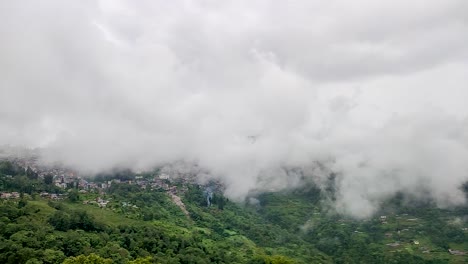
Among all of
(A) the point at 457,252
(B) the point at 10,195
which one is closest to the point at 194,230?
(B) the point at 10,195

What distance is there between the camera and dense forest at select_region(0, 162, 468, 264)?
248ft

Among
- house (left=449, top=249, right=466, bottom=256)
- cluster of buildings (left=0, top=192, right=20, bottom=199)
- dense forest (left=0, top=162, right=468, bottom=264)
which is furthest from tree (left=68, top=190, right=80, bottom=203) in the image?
house (left=449, top=249, right=466, bottom=256)

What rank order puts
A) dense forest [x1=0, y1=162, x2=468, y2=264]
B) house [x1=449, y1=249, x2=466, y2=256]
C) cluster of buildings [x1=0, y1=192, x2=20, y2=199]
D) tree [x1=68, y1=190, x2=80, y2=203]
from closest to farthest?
1. dense forest [x1=0, y1=162, x2=468, y2=264]
2. cluster of buildings [x1=0, y1=192, x2=20, y2=199]
3. tree [x1=68, y1=190, x2=80, y2=203]
4. house [x1=449, y1=249, x2=466, y2=256]

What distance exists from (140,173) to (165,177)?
11.7 meters

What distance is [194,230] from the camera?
127 metres

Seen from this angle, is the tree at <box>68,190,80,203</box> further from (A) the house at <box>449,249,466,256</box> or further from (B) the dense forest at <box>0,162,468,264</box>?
(A) the house at <box>449,249,466,256</box>

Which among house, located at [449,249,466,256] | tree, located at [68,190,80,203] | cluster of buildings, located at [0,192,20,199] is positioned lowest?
house, located at [449,249,466,256]

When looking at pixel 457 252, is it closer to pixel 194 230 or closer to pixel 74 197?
pixel 194 230

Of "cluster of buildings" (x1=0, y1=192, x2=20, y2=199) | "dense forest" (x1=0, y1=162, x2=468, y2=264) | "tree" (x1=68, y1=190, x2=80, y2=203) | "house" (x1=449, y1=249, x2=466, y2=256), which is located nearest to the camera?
"dense forest" (x1=0, y1=162, x2=468, y2=264)

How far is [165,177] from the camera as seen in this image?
195500 mm

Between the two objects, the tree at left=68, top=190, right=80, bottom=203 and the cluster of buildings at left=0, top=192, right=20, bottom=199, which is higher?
the tree at left=68, top=190, right=80, bottom=203

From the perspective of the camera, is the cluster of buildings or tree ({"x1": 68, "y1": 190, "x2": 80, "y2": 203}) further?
tree ({"x1": 68, "y1": 190, "x2": 80, "y2": 203})

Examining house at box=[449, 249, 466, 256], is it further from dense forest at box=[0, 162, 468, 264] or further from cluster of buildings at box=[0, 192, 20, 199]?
cluster of buildings at box=[0, 192, 20, 199]

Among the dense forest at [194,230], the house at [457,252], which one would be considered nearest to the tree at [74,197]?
the dense forest at [194,230]
